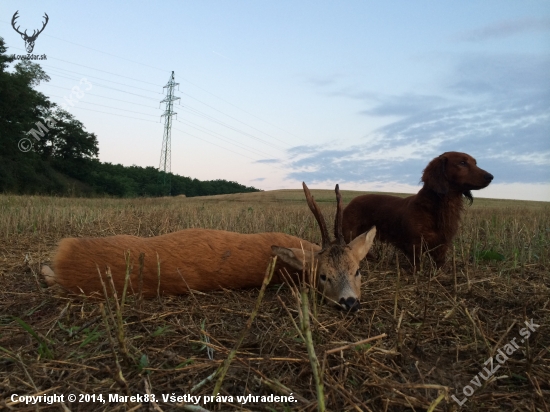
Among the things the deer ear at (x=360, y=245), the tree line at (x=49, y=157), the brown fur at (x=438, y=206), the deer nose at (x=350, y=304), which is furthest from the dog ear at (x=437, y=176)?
the tree line at (x=49, y=157)

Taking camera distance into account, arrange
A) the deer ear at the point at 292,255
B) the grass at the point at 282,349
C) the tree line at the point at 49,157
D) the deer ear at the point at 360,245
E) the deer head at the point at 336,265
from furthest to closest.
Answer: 1. the tree line at the point at 49,157
2. the deer ear at the point at 360,245
3. the deer ear at the point at 292,255
4. the deer head at the point at 336,265
5. the grass at the point at 282,349

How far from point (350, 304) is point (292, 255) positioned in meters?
0.69

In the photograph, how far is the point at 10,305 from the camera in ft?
11.4

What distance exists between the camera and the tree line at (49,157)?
3322cm

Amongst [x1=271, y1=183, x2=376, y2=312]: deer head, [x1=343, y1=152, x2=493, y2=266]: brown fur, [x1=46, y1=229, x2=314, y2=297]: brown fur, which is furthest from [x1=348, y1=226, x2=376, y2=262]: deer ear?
[x1=343, y1=152, x2=493, y2=266]: brown fur

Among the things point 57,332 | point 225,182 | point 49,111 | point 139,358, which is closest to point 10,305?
point 57,332

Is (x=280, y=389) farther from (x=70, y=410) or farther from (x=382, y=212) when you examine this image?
(x=382, y=212)

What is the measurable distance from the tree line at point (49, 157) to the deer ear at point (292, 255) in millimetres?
24391

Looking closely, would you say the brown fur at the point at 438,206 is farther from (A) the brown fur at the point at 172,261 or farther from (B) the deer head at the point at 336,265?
(A) the brown fur at the point at 172,261

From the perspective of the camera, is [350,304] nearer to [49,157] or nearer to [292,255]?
[292,255]

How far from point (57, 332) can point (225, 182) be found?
176 feet

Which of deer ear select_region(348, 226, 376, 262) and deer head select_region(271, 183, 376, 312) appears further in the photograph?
deer ear select_region(348, 226, 376, 262)

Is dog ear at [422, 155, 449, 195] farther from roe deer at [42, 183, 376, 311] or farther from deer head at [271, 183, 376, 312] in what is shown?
deer head at [271, 183, 376, 312]

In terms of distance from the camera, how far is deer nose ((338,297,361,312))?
3188 mm
